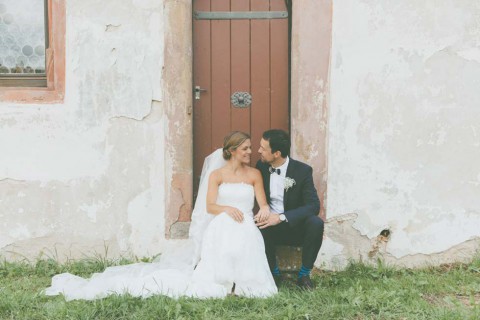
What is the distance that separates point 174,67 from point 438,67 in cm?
226

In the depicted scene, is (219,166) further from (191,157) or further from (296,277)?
(296,277)

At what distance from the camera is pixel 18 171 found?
528 centimetres

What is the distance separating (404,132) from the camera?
5211 mm

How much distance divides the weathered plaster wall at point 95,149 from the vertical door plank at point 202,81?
34 centimetres

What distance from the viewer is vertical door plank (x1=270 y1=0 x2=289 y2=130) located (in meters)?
5.38

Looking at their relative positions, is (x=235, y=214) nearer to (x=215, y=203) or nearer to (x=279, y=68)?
(x=215, y=203)

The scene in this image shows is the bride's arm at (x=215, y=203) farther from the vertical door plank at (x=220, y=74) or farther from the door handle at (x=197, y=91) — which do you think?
the door handle at (x=197, y=91)

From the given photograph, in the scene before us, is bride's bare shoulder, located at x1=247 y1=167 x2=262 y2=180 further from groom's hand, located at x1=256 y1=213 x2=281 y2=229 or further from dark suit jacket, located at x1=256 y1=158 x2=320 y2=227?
groom's hand, located at x1=256 y1=213 x2=281 y2=229

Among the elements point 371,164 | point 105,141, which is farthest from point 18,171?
point 371,164

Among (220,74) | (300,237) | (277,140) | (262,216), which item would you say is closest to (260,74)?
(220,74)

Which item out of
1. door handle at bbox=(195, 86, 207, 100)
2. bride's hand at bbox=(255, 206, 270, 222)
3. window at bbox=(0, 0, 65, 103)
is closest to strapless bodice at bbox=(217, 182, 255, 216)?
bride's hand at bbox=(255, 206, 270, 222)

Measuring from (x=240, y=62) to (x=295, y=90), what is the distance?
0.57 m

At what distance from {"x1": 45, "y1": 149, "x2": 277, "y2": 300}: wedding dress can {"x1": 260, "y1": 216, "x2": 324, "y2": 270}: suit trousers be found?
19cm

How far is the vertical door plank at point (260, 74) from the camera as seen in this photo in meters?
5.38
